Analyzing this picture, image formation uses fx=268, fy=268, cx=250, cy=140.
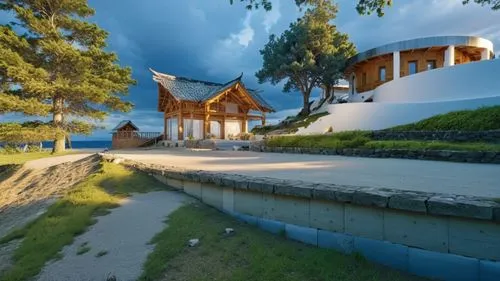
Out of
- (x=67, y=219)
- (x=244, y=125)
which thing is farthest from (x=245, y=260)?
(x=244, y=125)

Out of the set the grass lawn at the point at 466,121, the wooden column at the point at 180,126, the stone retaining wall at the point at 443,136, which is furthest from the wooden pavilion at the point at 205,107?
the grass lawn at the point at 466,121

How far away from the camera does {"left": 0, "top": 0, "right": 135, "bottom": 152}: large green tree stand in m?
16.2

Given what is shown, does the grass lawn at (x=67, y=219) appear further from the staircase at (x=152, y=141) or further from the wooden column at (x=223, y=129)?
the staircase at (x=152, y=141)

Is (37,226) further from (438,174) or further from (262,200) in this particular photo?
(438,174)

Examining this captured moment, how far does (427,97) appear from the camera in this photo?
595 inches

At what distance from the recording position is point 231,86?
2503 cm

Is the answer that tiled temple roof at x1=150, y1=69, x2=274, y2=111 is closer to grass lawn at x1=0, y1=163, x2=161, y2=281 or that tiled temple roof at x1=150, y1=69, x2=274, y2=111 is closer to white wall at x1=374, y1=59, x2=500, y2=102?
white wall at x1=374, y1=59, x2=500, y2=102

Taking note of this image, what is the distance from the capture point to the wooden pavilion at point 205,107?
24328 millimetres

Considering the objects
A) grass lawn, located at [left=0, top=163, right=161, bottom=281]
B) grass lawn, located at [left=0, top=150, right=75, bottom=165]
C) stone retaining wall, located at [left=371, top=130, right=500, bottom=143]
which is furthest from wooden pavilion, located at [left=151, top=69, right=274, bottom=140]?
grass lawn, located at [left=0, top=163, right=161, bottom=281]

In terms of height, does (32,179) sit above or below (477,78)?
below

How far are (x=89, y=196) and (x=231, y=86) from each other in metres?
20.1

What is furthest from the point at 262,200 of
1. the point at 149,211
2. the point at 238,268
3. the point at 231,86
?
the point at 231,86

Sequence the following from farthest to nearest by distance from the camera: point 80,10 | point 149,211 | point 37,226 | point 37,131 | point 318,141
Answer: point 80,10 → point 37,131 → point 318,141 → point 149,211 → point 37,226

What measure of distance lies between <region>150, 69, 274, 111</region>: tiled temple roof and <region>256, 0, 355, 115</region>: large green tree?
148 inches
